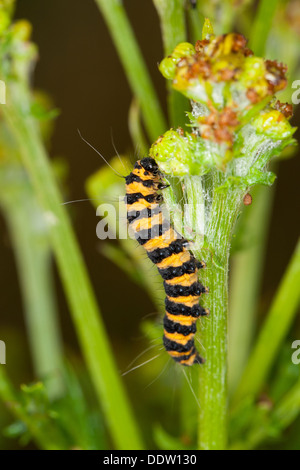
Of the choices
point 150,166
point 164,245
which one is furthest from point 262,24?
point 164,245

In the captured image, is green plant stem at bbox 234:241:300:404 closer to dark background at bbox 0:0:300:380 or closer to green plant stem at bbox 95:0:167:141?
green plant stem at bbox 95:0:167:141

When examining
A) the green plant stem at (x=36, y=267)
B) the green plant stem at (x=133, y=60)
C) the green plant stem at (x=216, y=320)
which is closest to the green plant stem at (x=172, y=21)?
the green plant stem at (x=133, y=60)

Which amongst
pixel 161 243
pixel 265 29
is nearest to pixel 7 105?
pixel 161 243

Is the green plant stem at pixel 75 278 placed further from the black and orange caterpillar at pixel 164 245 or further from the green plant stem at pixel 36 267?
the green plant stem at pixel 36 267

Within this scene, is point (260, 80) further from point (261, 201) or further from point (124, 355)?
point (124, 355)

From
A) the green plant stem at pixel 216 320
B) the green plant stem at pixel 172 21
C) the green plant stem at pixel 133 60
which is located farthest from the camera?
the green plant stem at pixel 133 60

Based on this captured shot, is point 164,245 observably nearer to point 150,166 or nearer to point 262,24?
point 150,166
